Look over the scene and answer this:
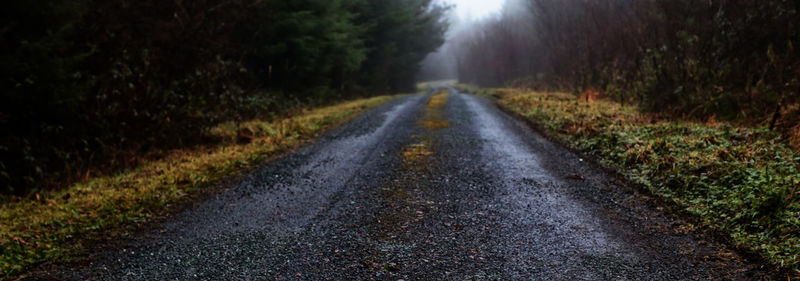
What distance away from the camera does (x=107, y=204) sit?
4336mm

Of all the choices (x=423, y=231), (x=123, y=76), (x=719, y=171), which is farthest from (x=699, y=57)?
(x=123, y=76)

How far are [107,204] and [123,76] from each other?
11.5 feet

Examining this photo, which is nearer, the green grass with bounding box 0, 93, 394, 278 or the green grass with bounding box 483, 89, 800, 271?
the green grass with bounding box 483, 89, 800, 271

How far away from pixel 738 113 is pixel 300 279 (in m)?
7.72

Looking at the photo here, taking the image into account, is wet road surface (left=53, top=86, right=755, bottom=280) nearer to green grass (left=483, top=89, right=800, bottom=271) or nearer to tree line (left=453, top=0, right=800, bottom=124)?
green grass (left=483, top=89, right=800, bottom=271)

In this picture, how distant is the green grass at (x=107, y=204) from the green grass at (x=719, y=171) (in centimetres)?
504

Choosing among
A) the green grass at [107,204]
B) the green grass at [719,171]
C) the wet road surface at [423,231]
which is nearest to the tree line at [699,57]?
the green grass at [719,171]

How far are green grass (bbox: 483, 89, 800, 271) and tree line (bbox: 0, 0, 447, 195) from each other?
7059mm

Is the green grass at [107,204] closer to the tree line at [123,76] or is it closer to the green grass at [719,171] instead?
the tree line at [123,76]

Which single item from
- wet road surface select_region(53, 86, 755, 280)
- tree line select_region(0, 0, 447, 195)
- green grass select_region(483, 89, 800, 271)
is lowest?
wet road surface select_region(53, 86, 755, 280)

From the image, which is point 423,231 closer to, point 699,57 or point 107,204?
point 107,204

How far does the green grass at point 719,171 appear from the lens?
3131 millimetres

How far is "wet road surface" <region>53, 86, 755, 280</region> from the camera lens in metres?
2.88

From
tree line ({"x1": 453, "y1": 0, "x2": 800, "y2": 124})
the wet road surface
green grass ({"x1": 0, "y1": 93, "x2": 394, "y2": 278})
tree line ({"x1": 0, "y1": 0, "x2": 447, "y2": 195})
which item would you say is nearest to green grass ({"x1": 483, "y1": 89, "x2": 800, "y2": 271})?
the wet road surface
